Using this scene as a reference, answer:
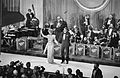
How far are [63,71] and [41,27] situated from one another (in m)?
2.14

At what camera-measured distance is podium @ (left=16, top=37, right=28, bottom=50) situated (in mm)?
13159

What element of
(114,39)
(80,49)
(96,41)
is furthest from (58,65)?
(114,39)

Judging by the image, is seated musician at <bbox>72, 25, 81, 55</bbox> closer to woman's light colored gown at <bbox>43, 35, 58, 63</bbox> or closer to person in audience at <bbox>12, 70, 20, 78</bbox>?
woman's light colored gown at <bbox>43, 35, 58, 63</bbox>

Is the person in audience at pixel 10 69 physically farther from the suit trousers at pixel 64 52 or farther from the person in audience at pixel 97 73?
the person in audience at pixel 97 73

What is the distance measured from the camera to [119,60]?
11.6 m

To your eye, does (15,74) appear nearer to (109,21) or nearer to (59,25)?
(59,25)

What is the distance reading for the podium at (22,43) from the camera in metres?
13.2

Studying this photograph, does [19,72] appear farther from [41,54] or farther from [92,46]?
[92,46]

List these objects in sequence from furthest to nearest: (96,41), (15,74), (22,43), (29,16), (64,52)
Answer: (22,43), (29,16), (64,52), (15,74), (96,41)

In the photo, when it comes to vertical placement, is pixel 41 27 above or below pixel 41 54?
Result: above

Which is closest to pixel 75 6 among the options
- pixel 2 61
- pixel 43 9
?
pixel 43 9

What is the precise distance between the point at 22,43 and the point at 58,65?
2006mm

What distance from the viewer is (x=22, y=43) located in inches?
522

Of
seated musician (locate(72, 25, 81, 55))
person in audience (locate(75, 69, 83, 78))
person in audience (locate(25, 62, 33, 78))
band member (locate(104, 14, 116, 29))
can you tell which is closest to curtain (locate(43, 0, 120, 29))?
band member (locate(104, 14, 116, 29))
